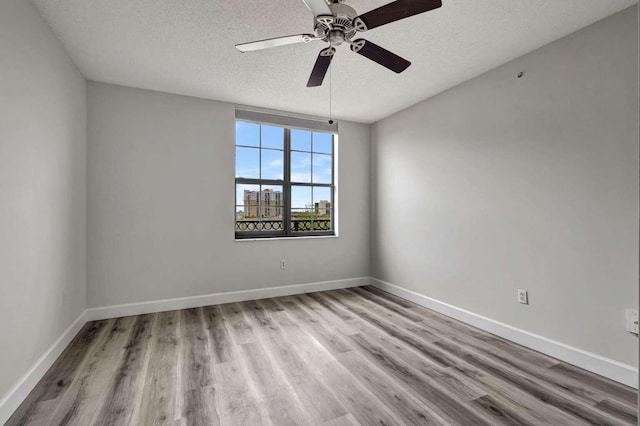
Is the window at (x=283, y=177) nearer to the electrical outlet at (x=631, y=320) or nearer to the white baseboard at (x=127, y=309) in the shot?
the white baseboard at (x=127, y=309)

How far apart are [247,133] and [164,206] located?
4.60ft

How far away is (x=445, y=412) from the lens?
1665mm

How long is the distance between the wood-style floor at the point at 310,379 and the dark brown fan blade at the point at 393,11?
2.19m

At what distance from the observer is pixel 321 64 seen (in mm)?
1980

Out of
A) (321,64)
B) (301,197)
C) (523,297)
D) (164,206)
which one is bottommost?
(523,297)

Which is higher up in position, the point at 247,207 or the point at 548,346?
the point at 247,207

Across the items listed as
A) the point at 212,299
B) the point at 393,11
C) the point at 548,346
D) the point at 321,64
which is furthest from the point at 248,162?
the point at 548,346

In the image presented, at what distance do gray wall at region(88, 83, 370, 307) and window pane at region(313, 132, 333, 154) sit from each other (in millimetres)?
1231

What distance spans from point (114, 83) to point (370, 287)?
13.4 ft

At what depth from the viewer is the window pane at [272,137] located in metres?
4.00

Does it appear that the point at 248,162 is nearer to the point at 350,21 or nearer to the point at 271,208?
the point at 271,208

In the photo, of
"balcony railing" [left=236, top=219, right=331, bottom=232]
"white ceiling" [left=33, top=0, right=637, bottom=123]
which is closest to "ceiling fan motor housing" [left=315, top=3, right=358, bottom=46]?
"white ceiling" [left=33, top=0, right=637, bottom=123]

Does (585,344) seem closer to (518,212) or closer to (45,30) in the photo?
(518,212)

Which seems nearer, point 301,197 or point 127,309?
point 127,309
